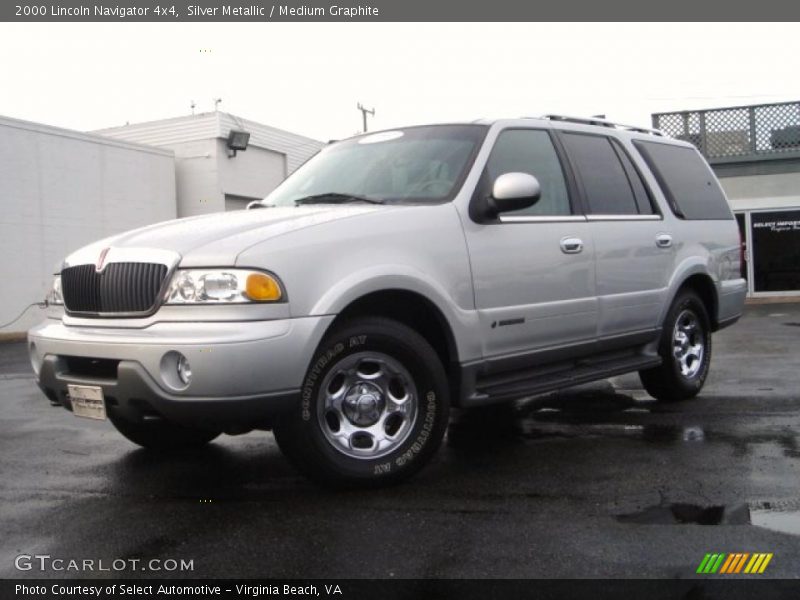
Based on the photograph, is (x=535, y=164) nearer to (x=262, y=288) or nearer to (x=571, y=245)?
(x=571, y=245)

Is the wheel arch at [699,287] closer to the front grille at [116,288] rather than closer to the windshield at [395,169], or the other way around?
the windshield at [395,169]

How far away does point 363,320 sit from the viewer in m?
3.99

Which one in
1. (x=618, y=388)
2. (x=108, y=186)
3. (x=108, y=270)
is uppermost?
(x=108, y=186)

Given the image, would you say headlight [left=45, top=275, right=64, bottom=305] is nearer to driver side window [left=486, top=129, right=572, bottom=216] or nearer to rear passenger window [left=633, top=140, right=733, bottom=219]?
driver side window [left=486, top=129, right=572, bottom=216]

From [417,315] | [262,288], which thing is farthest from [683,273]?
[262,288]

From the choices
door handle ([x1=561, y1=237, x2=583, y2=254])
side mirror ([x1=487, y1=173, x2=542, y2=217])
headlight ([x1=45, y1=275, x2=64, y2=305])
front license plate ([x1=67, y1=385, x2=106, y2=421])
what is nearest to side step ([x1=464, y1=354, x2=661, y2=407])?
door handle ([x1=561, y1=237, x2=583, y2=254])

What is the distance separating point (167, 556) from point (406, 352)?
1.50 metres

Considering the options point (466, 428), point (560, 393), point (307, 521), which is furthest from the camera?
point (560, 393)

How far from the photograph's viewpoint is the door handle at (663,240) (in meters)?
5.86

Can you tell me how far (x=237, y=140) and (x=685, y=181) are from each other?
715 inches

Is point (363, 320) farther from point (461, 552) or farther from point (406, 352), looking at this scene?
point (461, 552)

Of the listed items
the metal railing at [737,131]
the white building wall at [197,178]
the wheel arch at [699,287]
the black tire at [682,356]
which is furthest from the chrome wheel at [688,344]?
the white building wall at [197,178]

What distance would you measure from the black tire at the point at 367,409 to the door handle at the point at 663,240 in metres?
2.47

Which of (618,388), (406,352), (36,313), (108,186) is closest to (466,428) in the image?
(406,352)
